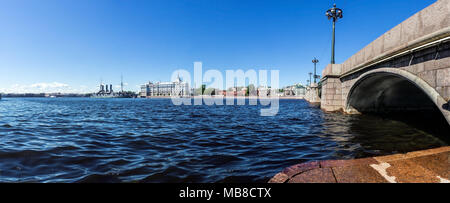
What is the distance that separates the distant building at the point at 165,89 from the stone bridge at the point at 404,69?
133m

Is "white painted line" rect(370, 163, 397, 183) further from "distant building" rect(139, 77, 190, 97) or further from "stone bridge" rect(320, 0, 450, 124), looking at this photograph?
"distant building" rect(139, 77, 190, 97)

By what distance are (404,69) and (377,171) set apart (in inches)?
256

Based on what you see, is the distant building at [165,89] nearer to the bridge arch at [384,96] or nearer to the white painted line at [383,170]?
the bridge arch at [384,96]

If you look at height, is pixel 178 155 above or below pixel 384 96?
below

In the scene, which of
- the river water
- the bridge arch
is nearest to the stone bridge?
the bridge arch

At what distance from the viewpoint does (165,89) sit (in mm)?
169625

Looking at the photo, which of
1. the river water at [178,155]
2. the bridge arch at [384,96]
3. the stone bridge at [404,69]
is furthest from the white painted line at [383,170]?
the bridge arch at [384,96]

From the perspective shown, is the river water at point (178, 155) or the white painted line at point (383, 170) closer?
the white painted line at point (383, 170)

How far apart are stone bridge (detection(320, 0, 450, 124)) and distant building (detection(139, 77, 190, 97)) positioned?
13338 cm

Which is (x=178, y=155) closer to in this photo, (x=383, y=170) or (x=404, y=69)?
(x=383, y=170)

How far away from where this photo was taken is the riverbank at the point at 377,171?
3.09 metres

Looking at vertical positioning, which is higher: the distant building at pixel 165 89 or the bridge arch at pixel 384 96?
the distant building at pixel 165 89

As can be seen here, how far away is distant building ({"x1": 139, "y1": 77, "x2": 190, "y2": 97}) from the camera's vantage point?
15369cm

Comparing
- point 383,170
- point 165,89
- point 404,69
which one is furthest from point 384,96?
point 165,89
